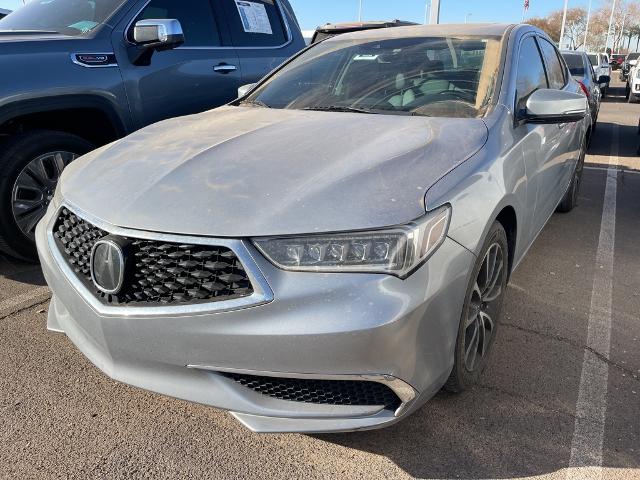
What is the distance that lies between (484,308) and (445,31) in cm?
185

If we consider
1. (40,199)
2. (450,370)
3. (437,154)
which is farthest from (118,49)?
(450,370)

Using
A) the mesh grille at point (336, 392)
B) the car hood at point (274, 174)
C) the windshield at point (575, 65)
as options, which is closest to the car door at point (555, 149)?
the car hood at point (274, 174)

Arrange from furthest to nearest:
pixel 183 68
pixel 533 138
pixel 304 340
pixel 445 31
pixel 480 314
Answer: pixel 183 68
pixel 445 31
pixel 533 138
pixel 480 314
pixel 304 340

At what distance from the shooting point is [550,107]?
9.04 ft

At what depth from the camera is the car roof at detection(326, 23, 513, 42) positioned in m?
3.28

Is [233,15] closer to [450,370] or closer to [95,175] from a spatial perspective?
[95,175]

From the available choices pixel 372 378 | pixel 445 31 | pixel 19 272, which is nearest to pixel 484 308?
pixel 372 378

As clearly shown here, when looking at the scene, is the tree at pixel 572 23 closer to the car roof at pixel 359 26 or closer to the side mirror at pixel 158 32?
the car roof at pixel 359 26

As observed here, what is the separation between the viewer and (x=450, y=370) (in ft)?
6.73

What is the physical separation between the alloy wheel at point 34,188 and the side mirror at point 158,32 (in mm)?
920

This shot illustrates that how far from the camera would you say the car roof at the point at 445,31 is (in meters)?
3.28

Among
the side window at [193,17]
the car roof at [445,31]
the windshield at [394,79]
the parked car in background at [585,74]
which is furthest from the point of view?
the parked car in background at [585,74]

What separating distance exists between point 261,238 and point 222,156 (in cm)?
65

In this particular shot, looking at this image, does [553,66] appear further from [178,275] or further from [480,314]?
[178,275]
